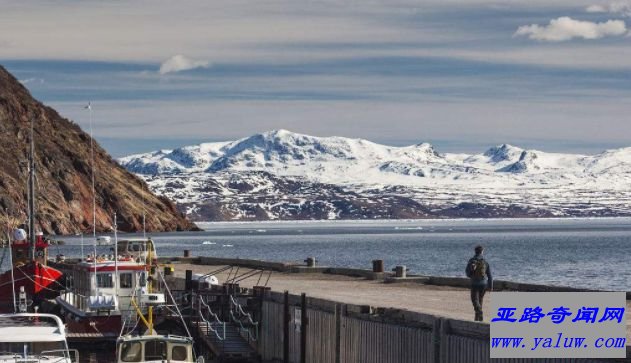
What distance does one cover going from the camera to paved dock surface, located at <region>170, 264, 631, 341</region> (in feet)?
138

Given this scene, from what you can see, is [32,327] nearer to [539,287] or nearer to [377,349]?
[377,349]

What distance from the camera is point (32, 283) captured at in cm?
6906

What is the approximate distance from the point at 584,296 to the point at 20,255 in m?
52.4

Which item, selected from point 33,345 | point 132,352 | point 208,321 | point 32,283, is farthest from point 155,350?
point 32,283

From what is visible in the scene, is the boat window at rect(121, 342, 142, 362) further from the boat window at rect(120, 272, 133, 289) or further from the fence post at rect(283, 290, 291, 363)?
the boat window at rect(120, 272, 133, 289)

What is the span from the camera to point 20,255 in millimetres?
74312

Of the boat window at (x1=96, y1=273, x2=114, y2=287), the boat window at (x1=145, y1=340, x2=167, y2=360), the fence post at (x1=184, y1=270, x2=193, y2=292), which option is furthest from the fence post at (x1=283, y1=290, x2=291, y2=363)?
the boat window at (x1=96, y1=273, x2=114, y2=287)

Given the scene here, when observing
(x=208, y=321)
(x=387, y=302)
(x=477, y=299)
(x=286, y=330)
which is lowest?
(x=208, y=321)

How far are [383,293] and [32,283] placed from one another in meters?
24.2

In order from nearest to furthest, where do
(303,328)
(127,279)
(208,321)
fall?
(303,328) → (208,321) → (127,279)

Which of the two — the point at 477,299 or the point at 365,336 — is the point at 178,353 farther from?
the point at 477,299

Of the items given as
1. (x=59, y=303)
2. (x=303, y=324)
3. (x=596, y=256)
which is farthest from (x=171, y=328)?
(x=596, y=256)

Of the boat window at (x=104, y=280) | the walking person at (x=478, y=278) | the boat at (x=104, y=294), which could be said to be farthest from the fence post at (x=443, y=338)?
the boat window at (x=104, y=280)

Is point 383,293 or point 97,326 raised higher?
point 383,293
